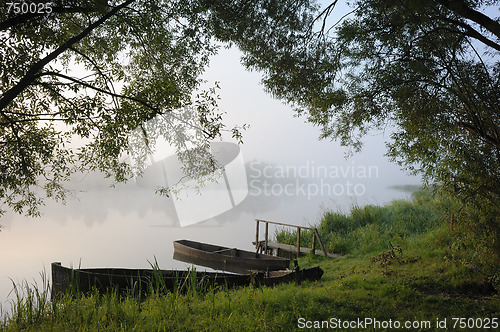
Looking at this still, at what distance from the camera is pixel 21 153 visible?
276 inches

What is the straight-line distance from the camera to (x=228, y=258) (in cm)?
1291

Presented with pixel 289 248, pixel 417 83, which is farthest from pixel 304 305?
pixel 289 248

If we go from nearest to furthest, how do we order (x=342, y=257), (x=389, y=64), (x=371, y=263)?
(x=389, y=64)
(x=371, y=263)
(x=342, y=257)

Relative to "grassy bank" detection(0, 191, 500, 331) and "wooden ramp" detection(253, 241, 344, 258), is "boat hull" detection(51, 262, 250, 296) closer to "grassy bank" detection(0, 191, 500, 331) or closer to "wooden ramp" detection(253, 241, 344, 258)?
"grassy bank" detection(0, 191, 500, 331)

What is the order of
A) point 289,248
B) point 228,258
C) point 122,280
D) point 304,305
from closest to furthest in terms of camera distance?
point 304,305, point 122,280, point 228,258, point 289,248

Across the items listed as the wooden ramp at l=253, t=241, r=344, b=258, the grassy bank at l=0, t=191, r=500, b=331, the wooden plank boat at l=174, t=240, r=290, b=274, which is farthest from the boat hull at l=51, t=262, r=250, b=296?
the wooden ramp at l=253, t=241, r=344, b=258

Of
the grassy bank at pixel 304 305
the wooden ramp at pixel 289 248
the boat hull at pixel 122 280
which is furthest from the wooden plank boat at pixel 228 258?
the grassy bank at pixel 304 305

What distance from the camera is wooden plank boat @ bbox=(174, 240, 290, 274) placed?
1170 centimetres

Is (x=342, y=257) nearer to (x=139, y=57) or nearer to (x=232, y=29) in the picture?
(x=232, y=29)

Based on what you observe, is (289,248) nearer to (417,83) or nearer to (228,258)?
(228,258)

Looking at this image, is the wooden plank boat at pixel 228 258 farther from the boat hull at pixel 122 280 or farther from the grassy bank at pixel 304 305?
the grassy bank at pixel 304 305

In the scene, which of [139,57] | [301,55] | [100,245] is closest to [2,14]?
[139,57]

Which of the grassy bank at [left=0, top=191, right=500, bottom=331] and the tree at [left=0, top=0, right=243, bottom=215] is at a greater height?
the tree at [left=0, top=0, right=243, bottom=215]

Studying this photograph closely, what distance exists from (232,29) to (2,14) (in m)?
4.66
